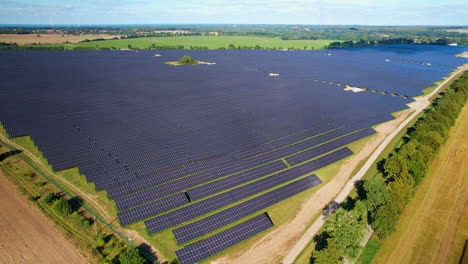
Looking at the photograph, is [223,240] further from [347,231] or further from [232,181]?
[347,231]

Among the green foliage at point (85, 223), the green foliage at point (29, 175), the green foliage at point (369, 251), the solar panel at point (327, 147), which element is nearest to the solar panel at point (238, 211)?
the solar panel at point (327, 147)

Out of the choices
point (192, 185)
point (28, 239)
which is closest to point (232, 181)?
point (192, 185)

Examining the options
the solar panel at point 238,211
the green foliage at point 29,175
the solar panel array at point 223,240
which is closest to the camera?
the solar panel array at point 223,240

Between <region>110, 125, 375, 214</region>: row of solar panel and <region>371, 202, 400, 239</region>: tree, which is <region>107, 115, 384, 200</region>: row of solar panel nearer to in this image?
<region>110, 125, 375, 214</region>: row of solar panel

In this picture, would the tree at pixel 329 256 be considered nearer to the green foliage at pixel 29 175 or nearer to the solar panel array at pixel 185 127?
the solar panel array at pixel 185 127

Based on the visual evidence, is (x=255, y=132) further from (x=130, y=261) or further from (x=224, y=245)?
(x=130, y=261)
